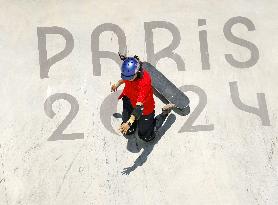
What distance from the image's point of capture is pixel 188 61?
9484 millimetres

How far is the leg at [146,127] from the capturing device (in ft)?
26.8

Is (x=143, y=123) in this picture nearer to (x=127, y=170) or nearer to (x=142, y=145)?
(x=142, y=145)

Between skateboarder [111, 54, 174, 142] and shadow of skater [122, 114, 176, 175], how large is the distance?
0.14 metres

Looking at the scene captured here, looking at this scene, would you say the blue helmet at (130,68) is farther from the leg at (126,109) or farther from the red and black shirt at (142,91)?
the leg at (126,109)

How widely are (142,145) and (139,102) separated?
1321 mm

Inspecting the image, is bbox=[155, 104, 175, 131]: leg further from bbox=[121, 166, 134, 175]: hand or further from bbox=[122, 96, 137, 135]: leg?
bbox=[121, 166, 134, 175]: hand

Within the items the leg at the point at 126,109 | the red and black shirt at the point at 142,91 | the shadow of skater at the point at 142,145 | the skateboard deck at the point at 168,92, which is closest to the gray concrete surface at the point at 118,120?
the shadow of skater at the point at 142,145

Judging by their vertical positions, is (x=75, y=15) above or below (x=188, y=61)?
above

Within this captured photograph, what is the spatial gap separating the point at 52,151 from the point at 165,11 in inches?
148

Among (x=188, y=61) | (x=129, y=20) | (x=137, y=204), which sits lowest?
(x=137, y=204)

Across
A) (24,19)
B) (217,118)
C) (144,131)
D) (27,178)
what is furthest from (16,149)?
(217,118)

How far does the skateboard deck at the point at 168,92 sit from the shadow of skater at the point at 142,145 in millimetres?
281

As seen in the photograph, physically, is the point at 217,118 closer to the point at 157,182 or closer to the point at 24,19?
the point at 157,182

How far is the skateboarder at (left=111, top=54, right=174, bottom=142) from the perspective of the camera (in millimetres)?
7430
